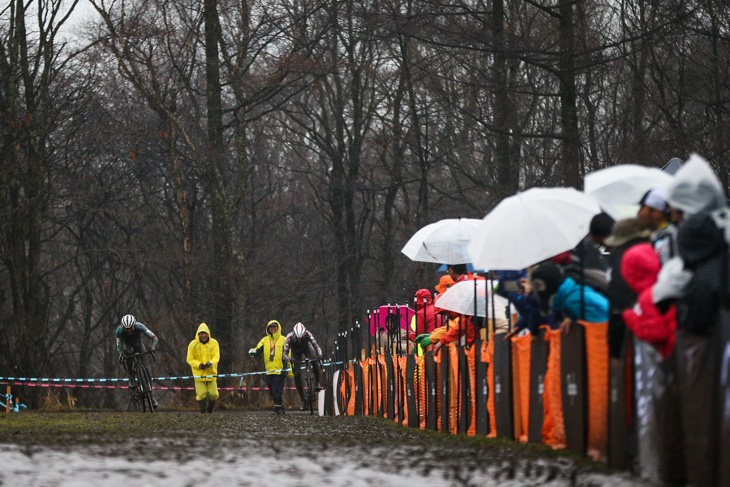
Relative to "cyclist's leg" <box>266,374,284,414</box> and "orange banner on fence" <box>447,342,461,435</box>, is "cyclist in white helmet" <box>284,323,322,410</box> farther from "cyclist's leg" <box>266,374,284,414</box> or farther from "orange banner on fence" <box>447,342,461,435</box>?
"orange banner on fence" <box>447,342,461,435</box>

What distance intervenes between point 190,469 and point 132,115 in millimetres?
37254

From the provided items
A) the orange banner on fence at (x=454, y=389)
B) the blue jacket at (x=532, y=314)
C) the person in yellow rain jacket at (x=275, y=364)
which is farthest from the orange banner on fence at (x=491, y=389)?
the person in yellow rain jacket at (x=275, y=364)

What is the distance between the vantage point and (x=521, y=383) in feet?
37.4

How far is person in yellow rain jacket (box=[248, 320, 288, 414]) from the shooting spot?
96.3ft

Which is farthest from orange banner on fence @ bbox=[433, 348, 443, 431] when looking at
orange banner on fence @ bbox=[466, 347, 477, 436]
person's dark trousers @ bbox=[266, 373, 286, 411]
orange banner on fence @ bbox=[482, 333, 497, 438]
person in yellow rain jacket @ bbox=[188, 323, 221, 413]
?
person in yellow rain jacket @ bbox=[188, 323, 221, 413]

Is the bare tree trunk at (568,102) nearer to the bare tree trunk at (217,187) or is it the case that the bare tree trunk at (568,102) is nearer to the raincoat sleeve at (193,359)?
the raincoat sleeve at (193,359)

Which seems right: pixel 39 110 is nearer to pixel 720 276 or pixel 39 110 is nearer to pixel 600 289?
pixel 600 289

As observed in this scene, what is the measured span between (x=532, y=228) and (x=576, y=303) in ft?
2.93

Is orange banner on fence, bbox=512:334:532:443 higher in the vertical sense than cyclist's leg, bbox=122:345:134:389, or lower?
lower

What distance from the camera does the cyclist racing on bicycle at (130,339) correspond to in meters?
27.3

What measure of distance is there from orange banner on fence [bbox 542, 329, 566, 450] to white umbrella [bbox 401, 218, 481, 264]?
8415 mm

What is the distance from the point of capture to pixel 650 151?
86.4 feet

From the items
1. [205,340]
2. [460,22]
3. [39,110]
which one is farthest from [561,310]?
[39,110]

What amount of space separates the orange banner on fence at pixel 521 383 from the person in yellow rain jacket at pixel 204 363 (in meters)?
18.5
